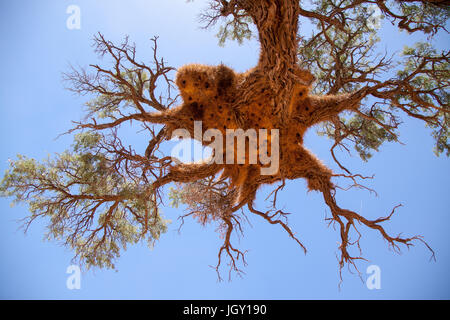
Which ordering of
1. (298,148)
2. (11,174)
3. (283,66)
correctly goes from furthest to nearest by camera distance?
(298,148)
(11,174)
(283,66)

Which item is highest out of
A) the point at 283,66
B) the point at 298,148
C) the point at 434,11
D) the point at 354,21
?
the point at 354,21

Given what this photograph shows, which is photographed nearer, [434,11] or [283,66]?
[283,66]

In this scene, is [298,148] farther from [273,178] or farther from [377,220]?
[377,220]

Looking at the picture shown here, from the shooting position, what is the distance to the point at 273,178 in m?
5.38

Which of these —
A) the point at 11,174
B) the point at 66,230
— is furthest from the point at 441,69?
the point at 11,174

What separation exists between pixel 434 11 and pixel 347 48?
A: 171 cm

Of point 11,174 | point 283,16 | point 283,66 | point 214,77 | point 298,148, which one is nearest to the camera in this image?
point 283,16

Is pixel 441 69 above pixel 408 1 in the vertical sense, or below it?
below

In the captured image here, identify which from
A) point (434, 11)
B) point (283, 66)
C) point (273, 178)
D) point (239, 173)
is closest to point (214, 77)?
point (283, 66)

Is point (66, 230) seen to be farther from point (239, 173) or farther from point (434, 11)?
point (434, 11)

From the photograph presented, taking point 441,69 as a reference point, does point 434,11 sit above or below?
above

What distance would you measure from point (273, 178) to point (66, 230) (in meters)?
3.53

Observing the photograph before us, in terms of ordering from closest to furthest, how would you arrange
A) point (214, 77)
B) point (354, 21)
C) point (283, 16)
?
1. point (283, 16)
2. point (214, 77)
3. point (354, 21)

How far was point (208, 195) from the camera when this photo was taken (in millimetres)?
5094
